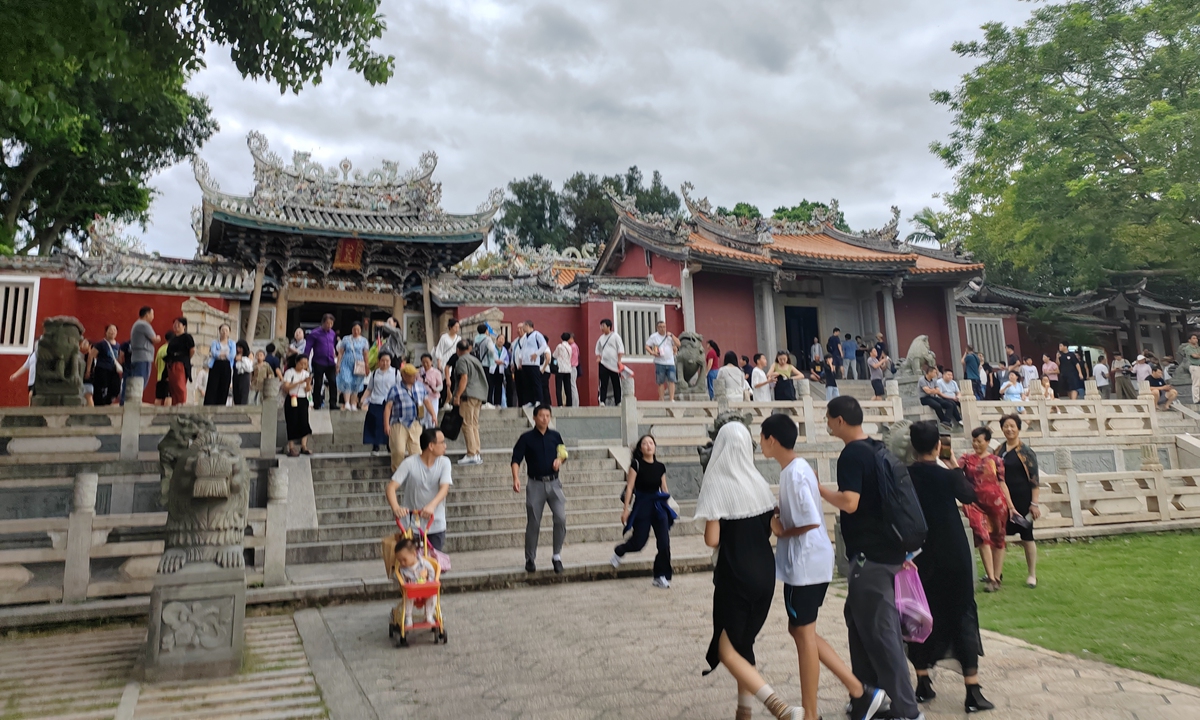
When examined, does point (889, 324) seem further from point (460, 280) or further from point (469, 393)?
point (469, 393)

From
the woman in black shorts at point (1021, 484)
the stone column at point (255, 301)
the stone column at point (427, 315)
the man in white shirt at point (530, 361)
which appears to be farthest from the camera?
the stone column at point (427, 315)

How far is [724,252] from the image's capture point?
17.4 metres

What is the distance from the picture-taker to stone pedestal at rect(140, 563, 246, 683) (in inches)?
160

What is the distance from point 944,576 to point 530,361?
24.9 ft

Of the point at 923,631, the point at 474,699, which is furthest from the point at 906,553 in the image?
the point at 474,699

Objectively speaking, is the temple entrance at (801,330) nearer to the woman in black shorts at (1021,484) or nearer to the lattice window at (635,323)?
the lattice window at (635,323)

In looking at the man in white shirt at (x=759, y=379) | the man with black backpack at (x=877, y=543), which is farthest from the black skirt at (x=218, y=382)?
the man with black backpack at (x=877, y=543)

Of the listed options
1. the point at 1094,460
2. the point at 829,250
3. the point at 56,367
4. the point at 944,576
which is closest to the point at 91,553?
the point at 56,367

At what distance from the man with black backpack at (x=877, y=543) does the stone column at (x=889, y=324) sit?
17104 millimetres

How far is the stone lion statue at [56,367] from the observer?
8.13 m

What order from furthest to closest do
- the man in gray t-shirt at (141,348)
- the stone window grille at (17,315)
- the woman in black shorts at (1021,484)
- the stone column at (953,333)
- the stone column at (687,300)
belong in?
1. the stone column at (953,333)
2. the stone column at (687,300)
3. the stone window grille at (17,315)
4. the man in gray t-shirt at (141,348)
5. the woman in black shorts at (1021,484)

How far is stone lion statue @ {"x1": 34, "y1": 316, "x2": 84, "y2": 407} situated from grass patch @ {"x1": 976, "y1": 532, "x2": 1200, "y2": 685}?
31.0ft

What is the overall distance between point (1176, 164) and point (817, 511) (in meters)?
17.4

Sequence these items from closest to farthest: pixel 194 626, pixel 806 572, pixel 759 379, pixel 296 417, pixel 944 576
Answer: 1. pixel 806 572
2. pixel 944 576
3. pixel 194 626
4. pixel 296 417
5. pixel 759 379
